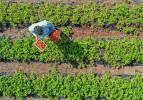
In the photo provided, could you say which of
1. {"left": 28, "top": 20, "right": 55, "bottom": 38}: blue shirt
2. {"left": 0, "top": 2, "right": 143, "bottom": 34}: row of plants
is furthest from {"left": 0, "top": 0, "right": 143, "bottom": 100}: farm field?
{"left": 28, "top": 20, "right": 55, "bottom": 38}: blue shirt

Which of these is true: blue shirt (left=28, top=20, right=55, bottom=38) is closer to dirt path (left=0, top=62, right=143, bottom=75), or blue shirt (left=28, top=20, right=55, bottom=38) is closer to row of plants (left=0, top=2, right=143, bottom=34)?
row of plants (left=0, top=2, right=143, bottom=34)

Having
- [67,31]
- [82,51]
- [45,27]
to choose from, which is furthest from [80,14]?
[45,27]

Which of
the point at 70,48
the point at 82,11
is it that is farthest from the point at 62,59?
the point at 82,11

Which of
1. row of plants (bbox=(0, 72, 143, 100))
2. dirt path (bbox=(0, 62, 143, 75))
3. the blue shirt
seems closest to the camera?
the blue shirt

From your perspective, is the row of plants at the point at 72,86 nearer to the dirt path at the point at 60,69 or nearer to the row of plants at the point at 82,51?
the dirt path at the point at 60,69

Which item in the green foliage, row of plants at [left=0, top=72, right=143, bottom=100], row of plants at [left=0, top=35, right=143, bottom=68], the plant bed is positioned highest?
the green foliage

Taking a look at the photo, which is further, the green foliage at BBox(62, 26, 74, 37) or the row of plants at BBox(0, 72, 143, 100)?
the green foliage at BBox(62, 26, 74, 37)

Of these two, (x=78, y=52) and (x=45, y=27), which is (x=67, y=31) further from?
(x=45, y=27)
